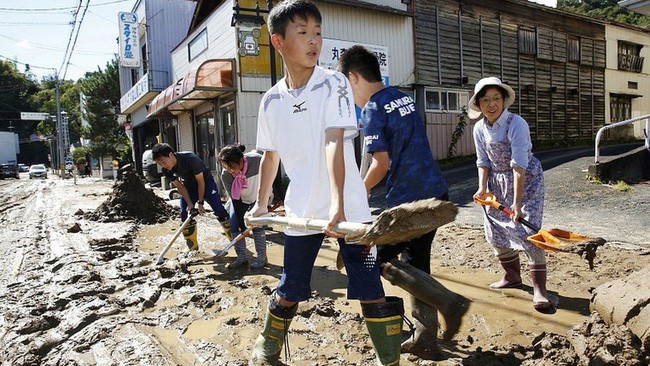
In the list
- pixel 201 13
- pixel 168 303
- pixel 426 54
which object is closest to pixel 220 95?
pixel 201 13

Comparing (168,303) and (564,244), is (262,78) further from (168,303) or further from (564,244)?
(564,244)

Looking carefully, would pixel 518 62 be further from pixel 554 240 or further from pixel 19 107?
pixel 19 107

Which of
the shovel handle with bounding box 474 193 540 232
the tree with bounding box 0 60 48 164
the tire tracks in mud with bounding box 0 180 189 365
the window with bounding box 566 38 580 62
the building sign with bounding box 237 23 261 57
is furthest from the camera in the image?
the tree with bounding box 0 60 48 164

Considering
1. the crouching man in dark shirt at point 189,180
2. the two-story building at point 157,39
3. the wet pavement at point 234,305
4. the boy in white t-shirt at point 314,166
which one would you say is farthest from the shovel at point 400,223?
the two-story building at point 157,39

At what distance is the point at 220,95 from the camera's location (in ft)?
44.4

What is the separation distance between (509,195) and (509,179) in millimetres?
127

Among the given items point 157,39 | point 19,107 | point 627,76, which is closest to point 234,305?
point 157,39

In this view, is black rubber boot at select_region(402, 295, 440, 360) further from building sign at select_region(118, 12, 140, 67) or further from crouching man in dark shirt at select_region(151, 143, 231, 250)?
building sign at select_region(118, 12, 140, 67)

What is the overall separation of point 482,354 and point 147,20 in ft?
69.2

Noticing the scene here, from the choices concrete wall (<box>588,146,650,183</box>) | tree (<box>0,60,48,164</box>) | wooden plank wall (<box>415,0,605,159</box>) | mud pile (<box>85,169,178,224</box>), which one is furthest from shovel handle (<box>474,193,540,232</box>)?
tree (<box>0,60,48,164</box>)

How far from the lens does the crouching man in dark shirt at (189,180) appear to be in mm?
5479

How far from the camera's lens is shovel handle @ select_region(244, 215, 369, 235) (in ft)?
6.31

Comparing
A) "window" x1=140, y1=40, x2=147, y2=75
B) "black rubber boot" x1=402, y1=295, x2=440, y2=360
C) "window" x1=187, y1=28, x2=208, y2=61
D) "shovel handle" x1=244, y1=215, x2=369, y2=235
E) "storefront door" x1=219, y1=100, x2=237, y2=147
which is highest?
"window" x1=140, y1=40, x2=147, y2=75

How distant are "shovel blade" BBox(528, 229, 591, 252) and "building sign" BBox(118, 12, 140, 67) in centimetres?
2000
